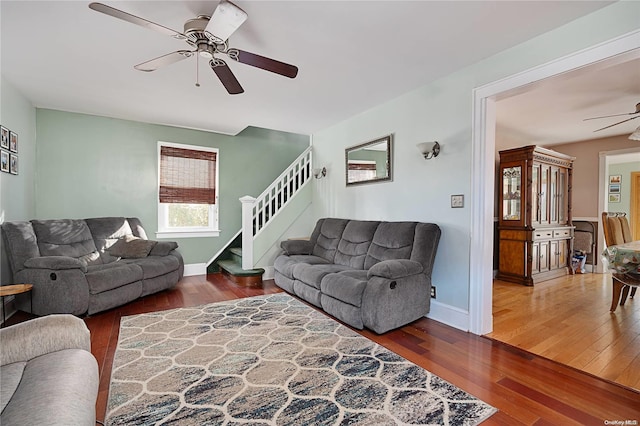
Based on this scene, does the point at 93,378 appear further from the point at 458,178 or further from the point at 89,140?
the point at 89,140

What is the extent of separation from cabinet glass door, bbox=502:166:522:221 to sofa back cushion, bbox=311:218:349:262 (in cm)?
279

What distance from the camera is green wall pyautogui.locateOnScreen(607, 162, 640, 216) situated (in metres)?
6.49

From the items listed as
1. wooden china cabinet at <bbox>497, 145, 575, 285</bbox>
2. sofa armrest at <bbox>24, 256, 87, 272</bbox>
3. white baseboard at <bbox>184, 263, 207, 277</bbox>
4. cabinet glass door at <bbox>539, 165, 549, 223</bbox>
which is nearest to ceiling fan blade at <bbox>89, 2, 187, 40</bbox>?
sofa armrest at <bbox>24, 256, 87, 272</bbox>

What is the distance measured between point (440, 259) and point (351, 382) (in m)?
1.74

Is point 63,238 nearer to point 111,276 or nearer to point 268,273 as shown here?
point 111,276

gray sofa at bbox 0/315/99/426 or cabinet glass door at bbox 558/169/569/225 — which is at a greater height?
cabinet glass door at bbox 558/169/569/225

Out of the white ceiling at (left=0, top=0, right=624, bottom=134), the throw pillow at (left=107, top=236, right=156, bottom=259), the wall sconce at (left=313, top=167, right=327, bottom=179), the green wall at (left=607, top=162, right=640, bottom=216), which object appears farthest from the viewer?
the green wall at (left=607, top=162, right=640, bottom=216)

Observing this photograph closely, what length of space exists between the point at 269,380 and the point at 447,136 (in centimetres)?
275

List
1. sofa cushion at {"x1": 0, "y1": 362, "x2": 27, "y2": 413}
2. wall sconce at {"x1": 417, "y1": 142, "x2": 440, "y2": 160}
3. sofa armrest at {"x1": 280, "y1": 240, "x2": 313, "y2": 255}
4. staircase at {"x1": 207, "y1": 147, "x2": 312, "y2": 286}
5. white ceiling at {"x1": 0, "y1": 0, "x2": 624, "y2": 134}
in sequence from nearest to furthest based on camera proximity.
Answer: sofa cushion at {"x1": 0, "y1": 362, "x2": 27, "y2": 413}
white ceiling at {"x1": 0, "y1": 0, "x2": 624, "y2": 134}
wall sconce at {"x1": 417, "y1": 142, "x2": 440, "y2": 160}
sofa armrest at {"x1": 280, "y1": 240, "x2": 313, "y2": 255}
staircase at {"x1": 207, "y1": 147, "x2": 312, "y2": 286}

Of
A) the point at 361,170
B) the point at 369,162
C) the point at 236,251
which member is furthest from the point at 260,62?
the point at 236,251

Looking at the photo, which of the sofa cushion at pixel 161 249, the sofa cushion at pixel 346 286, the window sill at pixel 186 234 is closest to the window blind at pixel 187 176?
the window sill at pixel 186 234

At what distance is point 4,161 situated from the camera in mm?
3092

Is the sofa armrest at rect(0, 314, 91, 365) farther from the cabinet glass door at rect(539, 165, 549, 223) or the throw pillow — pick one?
the cabinet glass door at rect(539, 165, 549, 223)

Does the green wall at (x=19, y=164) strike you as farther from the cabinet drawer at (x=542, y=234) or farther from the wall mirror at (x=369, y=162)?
the cabinet drawer at (x=542, y=234)
